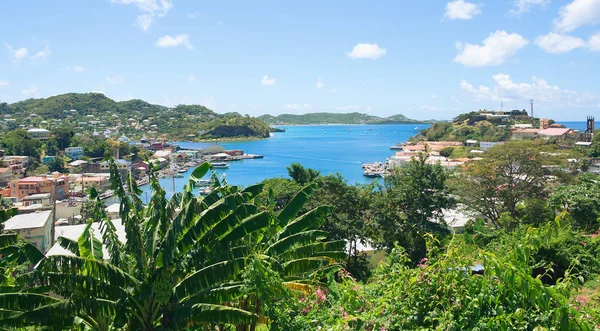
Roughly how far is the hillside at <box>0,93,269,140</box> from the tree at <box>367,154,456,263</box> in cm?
11456

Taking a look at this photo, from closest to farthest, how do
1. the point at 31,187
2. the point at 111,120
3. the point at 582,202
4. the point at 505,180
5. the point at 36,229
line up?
the point at 582,202
the point at 505,180
the point at 36,229
the point at 31,187
the point at 111,120

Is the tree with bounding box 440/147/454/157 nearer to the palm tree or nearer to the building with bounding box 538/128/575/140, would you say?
the building with bounding box 538/128/575/140

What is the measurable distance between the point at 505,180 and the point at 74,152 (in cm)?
7106

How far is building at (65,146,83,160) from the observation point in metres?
71.9

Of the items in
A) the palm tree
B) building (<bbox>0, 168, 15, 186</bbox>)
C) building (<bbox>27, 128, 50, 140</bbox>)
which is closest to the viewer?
the palm tree

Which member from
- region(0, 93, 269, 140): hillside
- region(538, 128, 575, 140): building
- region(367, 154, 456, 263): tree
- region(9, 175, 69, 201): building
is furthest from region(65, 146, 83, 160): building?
region(538, 128, 575, 140): building

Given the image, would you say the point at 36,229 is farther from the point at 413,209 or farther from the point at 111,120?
the point at 111,120

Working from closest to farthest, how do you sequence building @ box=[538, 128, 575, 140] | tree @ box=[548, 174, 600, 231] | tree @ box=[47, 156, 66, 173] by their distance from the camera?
1. tree @ box=[548, 174, 600, 231]
2. tree @ box=[47, 156, 66, 173]
3. building @ box=[538, 128, 575, 140]

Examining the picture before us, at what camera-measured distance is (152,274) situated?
4.88 meters

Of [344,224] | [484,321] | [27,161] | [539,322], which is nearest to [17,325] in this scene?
[484,321]

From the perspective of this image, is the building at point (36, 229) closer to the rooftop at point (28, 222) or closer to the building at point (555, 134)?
the rooftop at point (28, 222)

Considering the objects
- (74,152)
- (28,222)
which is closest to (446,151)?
(74,152)

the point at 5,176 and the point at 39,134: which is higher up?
the point at 39,134

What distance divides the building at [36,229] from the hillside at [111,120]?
101639mm
